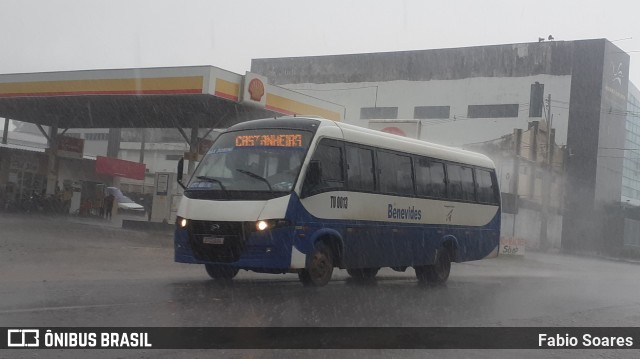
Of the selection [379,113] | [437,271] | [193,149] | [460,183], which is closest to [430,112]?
[379,113]

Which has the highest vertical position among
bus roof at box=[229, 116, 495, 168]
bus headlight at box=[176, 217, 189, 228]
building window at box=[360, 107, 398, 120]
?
building window at box=[360, 107, 398, 120]

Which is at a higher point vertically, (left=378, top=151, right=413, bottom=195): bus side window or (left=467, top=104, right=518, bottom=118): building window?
(left=467, top=104, right=518, bottom=118): building window

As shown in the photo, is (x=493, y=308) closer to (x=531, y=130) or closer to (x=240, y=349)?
(x=240, y=349)

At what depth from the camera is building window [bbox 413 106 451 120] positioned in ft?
188

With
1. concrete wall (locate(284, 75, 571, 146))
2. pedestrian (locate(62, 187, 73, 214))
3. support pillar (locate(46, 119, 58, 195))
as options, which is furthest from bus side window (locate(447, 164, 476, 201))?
concrete wall (locate(284, 75, 571, 146))

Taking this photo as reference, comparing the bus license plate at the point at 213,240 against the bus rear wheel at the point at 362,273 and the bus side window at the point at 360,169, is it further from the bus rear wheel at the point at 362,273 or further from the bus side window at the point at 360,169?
the bus rear wheel at the point at 362,273

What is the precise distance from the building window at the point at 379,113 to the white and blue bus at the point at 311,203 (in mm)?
45865

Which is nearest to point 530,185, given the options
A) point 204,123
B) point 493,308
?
point 204,123

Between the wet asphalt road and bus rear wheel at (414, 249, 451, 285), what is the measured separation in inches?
14.0

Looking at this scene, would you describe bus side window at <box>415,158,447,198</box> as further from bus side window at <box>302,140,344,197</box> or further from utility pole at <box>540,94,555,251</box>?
utility pole at <box>540,94,555,251</box>

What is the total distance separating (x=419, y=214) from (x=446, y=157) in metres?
1.97

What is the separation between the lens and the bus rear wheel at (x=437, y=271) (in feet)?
48.0

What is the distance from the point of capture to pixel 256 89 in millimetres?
24797

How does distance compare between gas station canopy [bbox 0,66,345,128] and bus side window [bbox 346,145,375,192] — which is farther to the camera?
gas station canopy [bbox 0,66,345,128]
